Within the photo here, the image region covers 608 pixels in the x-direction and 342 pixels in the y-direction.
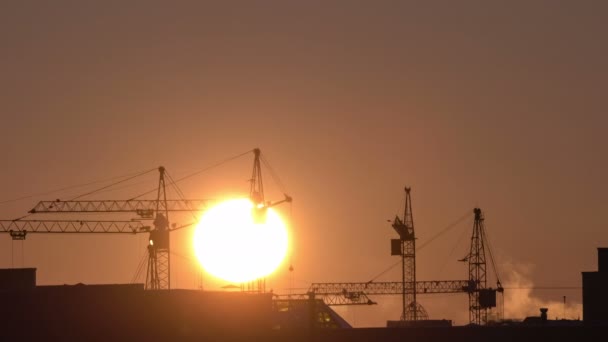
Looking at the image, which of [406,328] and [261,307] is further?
[406,328]

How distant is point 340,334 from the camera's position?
412ft

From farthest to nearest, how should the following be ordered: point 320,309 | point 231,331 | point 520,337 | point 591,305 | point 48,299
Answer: point 320,309 < point 591,305 < point 520,337 < point 231,331 < point 48,299

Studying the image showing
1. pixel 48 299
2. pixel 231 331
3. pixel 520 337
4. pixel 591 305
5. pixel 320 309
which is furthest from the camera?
pixel 320 309

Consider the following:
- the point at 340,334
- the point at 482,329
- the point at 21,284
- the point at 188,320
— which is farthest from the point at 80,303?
the point at 482,329

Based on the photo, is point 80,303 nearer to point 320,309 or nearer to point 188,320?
point 188,320

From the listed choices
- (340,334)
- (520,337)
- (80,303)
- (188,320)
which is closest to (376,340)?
(340,334)

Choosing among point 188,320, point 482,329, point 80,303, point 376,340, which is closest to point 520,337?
point 482,329

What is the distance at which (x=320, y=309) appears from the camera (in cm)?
15300

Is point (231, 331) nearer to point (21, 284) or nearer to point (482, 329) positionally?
point (21, 284)

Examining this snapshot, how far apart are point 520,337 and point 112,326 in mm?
41229

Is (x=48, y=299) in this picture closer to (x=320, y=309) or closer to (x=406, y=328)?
(x=406, y=328)

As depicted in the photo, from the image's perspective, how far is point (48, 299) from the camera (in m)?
100

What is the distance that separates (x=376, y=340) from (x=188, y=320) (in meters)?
25.5

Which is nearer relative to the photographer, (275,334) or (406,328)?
(275,334)
